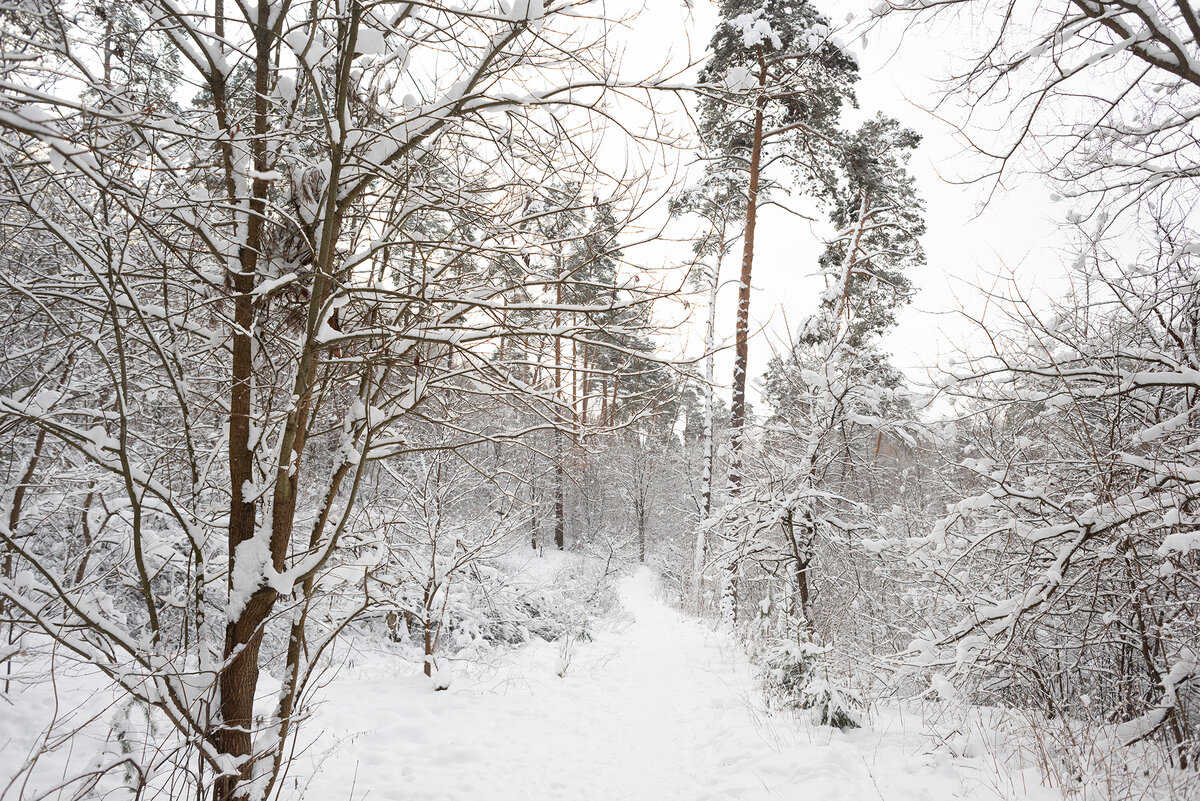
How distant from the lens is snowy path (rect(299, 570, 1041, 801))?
A: 375 centimetres

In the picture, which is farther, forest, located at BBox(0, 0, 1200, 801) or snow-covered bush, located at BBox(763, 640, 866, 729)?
snow-covered bush, located at BBox(763, 640, 866, 729)

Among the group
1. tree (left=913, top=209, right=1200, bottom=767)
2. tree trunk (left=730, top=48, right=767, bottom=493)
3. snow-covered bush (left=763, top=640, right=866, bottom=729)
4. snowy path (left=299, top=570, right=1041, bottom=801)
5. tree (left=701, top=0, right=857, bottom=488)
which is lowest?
snowy path (left=299, top=570, right=1041, bottom=801)

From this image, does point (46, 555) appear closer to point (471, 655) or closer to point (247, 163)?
point (471, 655)

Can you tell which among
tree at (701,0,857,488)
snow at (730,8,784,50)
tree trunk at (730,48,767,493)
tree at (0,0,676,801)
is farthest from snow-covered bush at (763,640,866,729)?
snow at (730,8,784,50)

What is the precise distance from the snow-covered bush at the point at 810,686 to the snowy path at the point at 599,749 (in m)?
0.17

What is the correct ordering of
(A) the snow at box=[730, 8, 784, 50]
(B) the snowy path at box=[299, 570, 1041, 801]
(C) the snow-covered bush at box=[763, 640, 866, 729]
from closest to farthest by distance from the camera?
(B) the snowy path at box=[299, 570, 1041, 801] < (C) the snow-covered bush at box=[763, 640, 866, 729] < (A) the snow at box=[730, 8, 784, 50]

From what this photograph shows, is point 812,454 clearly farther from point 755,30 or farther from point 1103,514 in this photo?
point 755,30

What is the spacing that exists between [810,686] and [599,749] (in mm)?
2038

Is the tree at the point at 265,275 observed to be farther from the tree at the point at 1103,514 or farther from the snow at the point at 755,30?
the snow at the point at 755,30

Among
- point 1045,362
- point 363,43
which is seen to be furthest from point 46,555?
point 1045,362

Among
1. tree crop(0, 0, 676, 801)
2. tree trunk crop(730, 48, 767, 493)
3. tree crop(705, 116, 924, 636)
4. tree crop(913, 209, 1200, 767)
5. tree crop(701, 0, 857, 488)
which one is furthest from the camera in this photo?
tree trunk crop(730, 48, 767, 493)

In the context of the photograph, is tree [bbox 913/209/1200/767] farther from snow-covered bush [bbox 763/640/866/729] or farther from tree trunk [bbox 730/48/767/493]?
tree trunk [bbox 730/48/767/493]

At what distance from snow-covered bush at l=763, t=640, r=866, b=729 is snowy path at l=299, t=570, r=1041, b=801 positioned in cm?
17

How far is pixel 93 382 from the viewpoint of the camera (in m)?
4.77
